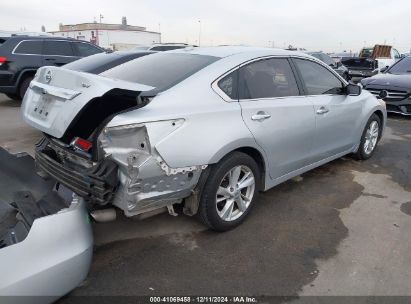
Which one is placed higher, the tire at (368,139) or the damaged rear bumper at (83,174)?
the damaged rear bumper at (83,174)

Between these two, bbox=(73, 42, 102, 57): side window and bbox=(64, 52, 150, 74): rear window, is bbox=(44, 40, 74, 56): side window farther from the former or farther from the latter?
bbox=(64, 52, 150, 74): rear window

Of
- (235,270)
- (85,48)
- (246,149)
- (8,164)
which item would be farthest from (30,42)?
(235,270)

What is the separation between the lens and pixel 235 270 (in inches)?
116

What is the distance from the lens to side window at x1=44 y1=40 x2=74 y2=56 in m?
10.2

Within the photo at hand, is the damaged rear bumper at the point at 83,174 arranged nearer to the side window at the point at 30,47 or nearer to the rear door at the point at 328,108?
the rear door at the point at 328,108

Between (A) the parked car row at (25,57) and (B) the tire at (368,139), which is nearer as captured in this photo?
(B) the tire at (368,139)

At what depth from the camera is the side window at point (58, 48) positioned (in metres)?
10.2

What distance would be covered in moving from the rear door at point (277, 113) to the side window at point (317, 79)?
22cm

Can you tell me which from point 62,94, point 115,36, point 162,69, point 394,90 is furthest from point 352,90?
point 115,36

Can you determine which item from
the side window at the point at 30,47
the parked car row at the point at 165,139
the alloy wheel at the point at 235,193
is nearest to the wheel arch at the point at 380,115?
the parked car row at the point at 165,139

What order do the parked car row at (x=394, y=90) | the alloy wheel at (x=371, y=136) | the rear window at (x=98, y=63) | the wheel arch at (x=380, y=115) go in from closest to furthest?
the rear window at (x=98, y=63) → the alloy wheel at (x=371, y=136) → the wheel arch at (x=380, y=115) → the parked car row at (x=394, y=90)

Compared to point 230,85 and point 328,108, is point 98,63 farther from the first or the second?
point 328,108

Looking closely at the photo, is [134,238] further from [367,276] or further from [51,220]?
[367,276]

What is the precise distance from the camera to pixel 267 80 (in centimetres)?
375
